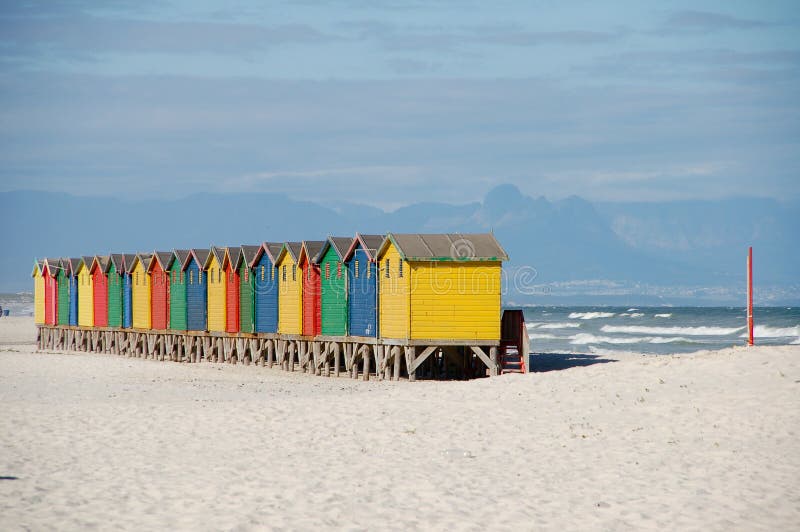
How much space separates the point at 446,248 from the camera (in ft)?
107

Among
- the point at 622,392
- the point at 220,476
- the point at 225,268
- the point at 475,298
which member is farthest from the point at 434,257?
the point at 220,476

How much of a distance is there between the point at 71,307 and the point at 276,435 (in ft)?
145

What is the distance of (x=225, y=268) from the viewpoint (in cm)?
4331

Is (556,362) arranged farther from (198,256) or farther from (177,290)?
(177,290)

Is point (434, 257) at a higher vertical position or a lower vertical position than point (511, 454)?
higher

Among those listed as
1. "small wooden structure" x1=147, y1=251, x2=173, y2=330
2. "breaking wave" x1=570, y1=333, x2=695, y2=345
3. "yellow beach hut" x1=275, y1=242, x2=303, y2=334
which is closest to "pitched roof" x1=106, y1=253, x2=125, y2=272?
"small wooden structure" x1=147, y1=251, x2=173, y2=330

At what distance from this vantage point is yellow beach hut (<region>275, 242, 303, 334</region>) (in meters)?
37.9

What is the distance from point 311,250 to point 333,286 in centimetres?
184

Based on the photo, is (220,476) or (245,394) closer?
(220,476)

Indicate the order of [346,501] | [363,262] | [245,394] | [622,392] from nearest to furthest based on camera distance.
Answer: [346,501]
[622,392]
[245,394]
[363,262]

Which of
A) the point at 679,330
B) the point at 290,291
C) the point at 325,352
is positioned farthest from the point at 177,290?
the point at 679,330

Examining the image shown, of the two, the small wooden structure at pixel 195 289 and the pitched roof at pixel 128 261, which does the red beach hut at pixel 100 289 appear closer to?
the pitched roof at pixel 128 261

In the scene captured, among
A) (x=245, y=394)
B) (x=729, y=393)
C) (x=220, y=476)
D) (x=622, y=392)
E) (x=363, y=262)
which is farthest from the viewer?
(x=363, y=262)

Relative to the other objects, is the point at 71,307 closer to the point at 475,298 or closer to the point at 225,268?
the point at 225,268
